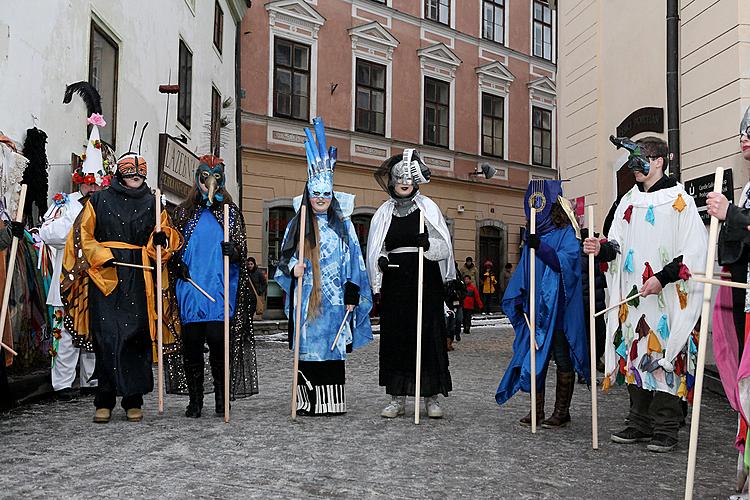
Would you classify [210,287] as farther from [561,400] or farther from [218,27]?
[218,27]

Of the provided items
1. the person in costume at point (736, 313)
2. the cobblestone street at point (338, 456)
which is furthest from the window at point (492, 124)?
the person in costume at point (736, 313)

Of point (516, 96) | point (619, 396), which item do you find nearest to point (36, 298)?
point (619, 396)

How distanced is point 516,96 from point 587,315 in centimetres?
2176

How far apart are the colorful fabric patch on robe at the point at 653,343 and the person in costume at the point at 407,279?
1.69 m

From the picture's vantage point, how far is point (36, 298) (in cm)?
722

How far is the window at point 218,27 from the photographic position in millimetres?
17969

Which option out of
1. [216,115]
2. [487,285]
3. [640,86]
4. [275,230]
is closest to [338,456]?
[640,86]

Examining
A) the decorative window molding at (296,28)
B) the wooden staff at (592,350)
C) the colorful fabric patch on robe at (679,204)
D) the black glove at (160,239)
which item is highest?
the decorative window molding at (296,28)

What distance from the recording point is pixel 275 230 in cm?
2061

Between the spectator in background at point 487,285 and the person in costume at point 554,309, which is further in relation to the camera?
the spectator in background at point 487,285

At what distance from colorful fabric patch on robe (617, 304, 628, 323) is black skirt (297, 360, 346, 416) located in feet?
6.92

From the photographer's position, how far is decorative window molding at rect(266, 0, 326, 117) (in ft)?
68.4

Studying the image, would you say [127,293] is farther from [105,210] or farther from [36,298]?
[36,298]

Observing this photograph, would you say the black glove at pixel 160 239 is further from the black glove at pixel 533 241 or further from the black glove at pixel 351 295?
the black glove at pixel 533 241
